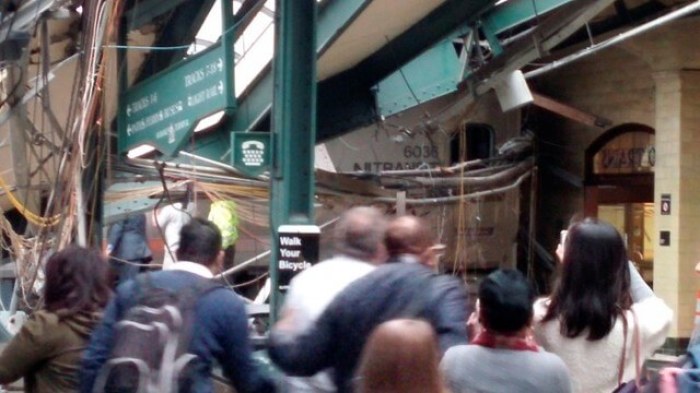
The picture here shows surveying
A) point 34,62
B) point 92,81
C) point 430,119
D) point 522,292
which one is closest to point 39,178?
point 34,62

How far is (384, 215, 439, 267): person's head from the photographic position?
546 centimetres

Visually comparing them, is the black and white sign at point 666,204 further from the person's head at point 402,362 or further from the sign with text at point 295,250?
the person's head at point 402,362

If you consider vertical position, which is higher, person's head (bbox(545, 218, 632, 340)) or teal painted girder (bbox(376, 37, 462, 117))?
teal painted girder (bbox(376, 37, 462, 117))

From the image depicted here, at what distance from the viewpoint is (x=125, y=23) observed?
41.7 ft

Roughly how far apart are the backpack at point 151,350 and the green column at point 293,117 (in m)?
4.52

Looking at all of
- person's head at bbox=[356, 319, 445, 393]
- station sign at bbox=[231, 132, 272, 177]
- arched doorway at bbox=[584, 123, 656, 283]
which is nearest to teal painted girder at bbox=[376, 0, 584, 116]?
station sign at bbox=[231, 132, 272, 177]

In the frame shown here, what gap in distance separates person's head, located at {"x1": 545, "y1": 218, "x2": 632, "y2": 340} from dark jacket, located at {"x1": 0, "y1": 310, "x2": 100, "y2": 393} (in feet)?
6.90

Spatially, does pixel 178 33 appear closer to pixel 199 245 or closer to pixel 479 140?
pixel 479 140

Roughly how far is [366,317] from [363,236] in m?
0.62

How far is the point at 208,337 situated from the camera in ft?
17.9

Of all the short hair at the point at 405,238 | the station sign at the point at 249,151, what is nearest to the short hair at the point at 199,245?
the short hair at the point at 405,238

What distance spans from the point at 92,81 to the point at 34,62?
2.16 meters

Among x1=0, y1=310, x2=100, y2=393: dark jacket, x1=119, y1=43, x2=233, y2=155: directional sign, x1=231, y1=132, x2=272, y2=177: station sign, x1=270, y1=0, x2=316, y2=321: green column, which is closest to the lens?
x1=0, y1=310, x2=100, y2=393: dark jacket

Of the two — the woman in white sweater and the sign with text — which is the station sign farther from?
the woman in white sweater
